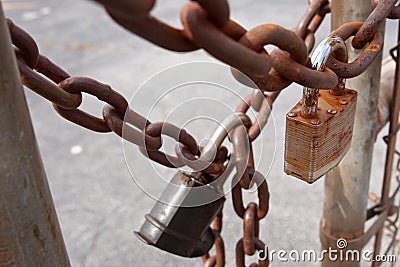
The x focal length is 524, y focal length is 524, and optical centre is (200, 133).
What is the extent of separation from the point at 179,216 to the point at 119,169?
1.22 metres

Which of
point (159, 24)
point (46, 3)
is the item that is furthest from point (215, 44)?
point (46, 3)

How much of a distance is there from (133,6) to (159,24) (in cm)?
3

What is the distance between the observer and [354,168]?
2.39 ft

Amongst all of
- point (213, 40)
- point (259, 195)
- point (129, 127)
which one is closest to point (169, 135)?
point (129, 127)

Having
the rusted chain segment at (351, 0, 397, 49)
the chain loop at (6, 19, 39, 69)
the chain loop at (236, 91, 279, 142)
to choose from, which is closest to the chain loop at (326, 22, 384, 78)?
the rusted chain segment at (351, 0, 397, 49)

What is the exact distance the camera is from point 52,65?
0.51 m

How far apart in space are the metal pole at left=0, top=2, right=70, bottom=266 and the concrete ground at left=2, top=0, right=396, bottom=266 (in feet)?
1.24

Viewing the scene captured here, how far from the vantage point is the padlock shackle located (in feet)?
1.52

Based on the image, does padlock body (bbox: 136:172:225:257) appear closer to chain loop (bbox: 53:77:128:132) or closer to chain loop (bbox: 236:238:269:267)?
chain loop (bbox: 236:238:269:267)

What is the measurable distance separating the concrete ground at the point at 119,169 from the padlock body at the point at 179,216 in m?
0.10

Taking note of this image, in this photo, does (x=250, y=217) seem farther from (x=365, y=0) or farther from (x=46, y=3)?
(x=46, y=3)

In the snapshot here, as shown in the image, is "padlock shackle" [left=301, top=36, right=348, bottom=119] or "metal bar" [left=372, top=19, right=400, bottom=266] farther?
"metal bar" [left=372, top=19, right=400, bottom=266]

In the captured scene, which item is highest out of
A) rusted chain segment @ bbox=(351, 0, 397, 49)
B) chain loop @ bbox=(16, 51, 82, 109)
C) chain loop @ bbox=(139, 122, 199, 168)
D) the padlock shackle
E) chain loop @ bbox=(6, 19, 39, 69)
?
rusted chain segment @ bbox=(351, 0, 397, 49)

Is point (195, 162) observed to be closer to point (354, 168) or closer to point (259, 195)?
point (259, 195)
